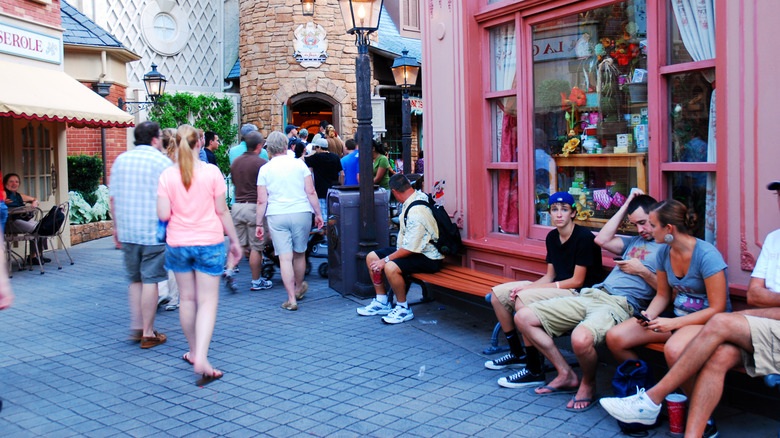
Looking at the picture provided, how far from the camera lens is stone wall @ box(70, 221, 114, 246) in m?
13.2

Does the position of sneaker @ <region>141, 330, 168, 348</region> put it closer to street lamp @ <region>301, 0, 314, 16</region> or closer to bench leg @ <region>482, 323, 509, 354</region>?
bench leg @ <region>482, 323, 509, 354</region>

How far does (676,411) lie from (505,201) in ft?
10.3

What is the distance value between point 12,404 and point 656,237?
14.0 ft

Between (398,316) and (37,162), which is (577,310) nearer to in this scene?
(398,316)

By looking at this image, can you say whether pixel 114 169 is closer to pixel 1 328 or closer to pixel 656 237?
pixel 1 328

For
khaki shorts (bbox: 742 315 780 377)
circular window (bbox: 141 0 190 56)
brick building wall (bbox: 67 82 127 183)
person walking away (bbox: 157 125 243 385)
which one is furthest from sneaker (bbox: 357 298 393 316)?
circular window (bbox: 141 0 190 56)

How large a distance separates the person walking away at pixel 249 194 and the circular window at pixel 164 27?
1246 cm

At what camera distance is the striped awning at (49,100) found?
9.58 m

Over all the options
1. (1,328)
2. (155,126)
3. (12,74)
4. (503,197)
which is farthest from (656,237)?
(12,74)

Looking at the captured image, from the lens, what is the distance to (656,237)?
13.6ft

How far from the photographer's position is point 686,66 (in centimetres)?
484

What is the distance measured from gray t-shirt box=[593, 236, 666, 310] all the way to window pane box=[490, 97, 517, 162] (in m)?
1.96

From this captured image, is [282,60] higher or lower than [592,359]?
higher

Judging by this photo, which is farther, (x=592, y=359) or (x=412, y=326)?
(x=412, y=326)
